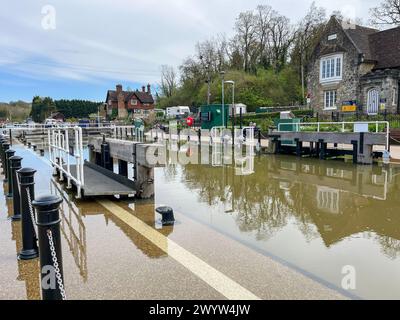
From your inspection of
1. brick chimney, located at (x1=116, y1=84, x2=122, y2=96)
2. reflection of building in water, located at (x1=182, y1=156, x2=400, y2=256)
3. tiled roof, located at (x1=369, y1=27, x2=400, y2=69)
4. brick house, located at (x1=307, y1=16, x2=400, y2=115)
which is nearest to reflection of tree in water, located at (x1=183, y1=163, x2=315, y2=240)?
reflection of building in water, located at (x1=182, y1=156, x2=400, y2=256)

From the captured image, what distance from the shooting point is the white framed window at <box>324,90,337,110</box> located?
33375 millimetres

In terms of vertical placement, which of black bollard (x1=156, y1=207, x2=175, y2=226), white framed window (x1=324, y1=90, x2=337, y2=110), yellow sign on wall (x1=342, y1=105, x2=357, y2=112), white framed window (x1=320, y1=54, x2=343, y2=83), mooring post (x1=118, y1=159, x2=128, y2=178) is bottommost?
black bollard (x1=156, y1=207, x2=175, y2=226)

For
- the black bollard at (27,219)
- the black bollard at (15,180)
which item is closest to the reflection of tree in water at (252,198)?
the black bollard at (27,219)

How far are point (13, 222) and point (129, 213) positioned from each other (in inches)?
75.8

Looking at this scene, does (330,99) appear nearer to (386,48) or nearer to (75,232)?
(386,48)

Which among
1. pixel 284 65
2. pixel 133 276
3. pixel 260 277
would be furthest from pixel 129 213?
pixel 284 65

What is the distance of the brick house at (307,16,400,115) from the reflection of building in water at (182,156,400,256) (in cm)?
1950

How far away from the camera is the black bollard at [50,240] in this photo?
299 cm

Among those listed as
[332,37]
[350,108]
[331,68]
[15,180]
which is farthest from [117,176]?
[332,37]

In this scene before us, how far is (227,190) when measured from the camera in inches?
355

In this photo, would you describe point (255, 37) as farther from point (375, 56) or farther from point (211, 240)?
point (211, 240)

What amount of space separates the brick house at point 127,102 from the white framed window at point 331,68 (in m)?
56.7

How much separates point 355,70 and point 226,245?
30.7 meters

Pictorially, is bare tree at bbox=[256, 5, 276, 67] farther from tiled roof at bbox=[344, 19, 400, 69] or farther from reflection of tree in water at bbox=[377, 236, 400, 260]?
reflection of tree in water at bbox=[377, 236, 400, 260]
